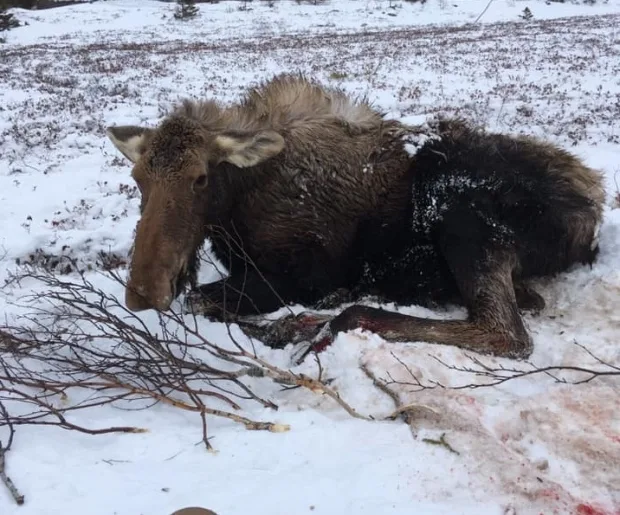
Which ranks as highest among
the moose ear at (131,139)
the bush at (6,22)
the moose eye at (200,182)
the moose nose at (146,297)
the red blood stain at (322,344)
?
the bush at (6,22)

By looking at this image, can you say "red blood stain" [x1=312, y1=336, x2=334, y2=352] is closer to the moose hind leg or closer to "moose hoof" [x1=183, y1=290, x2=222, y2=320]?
the moose hind leg

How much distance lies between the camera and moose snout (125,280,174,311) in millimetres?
3334

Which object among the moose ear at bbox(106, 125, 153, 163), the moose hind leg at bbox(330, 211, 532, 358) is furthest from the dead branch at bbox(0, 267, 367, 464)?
the moose ear at bbox(106, 125, 153, 163)

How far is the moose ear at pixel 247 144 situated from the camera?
4.03 metres

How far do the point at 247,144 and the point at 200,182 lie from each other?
445 millimetres

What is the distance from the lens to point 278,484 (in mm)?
2449

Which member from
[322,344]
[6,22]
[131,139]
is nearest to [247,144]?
[131,139]

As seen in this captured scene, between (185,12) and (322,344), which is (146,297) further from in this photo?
(185,12)

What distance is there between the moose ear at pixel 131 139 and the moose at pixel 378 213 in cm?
2

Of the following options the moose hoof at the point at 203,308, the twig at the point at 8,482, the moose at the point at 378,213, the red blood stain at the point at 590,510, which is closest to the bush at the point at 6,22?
the moose at the point at 378,213

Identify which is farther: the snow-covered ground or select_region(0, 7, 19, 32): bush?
select_region(0, 7, 19, 32): bush

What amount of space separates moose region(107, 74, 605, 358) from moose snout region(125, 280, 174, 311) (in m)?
0.55

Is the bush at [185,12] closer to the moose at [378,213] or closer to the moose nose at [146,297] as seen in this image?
the moose at [378,213]

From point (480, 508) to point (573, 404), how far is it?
1.04 m
